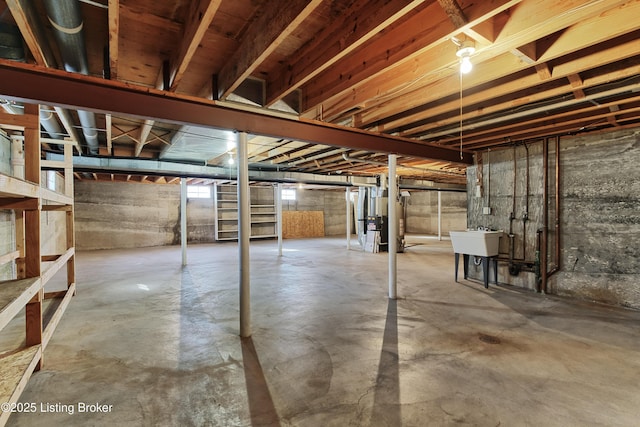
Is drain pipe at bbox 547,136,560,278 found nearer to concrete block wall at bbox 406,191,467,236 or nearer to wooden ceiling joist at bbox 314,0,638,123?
wooden ceiling joist at bbox 314,0,638,123

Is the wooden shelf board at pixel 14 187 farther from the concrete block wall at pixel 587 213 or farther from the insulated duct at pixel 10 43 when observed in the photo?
the concrete block wall at pixel 587 213

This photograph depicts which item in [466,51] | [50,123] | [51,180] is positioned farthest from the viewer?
[51,180]

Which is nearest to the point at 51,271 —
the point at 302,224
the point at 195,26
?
the point at 195,26

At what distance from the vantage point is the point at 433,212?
1333 centimetres

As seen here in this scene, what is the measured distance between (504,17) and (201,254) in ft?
25.7

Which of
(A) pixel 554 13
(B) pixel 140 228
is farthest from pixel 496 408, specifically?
(B) pixel 140 228

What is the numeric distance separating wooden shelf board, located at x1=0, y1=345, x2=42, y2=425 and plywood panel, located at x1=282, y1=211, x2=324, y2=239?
993cm

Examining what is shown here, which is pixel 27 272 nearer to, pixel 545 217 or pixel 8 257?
pixel 8 257

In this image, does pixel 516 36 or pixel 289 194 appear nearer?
pixel 516 36

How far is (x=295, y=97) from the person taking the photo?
3.02 metres

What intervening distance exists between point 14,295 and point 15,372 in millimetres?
567

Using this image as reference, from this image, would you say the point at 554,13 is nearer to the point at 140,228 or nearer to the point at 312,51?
the point at 312,51

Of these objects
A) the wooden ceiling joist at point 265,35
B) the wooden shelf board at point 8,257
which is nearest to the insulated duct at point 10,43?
the wooden ceiling joist at point 265,35

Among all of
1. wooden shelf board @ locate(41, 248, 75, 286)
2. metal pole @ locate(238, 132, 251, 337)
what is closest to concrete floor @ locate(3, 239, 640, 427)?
metal pole @ locate(238, 132, 251, 337)
